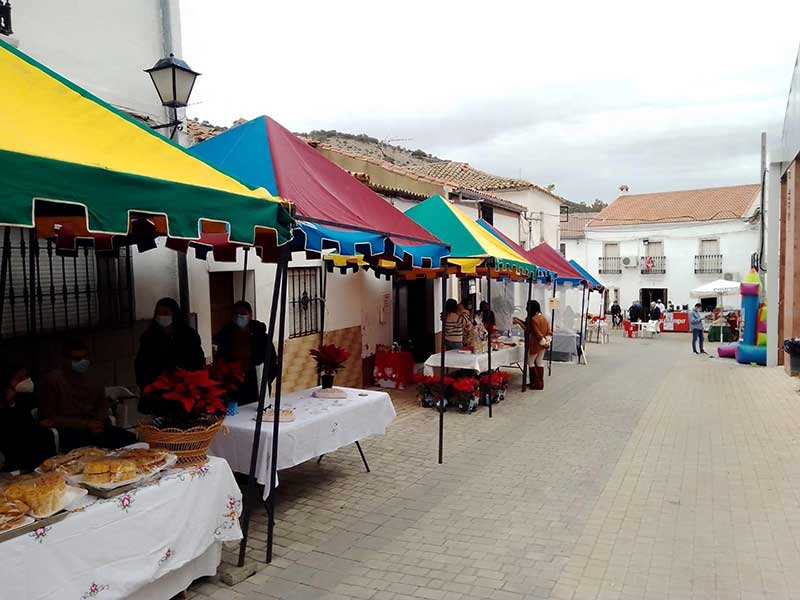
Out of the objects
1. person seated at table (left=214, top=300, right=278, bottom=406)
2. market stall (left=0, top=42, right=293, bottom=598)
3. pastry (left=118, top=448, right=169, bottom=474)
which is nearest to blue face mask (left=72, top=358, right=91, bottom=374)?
person seated at table (left=214, top=300, right=278, bottom=406)

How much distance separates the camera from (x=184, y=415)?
12.5 ft

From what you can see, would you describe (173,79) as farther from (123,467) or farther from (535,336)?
(535,336)

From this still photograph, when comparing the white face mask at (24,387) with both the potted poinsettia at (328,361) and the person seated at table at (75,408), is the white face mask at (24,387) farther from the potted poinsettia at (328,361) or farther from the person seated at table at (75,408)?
the potted poinsettia at (328,361)

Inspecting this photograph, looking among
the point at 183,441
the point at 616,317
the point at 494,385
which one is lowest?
the point at 616,317

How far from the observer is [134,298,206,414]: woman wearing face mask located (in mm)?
5230

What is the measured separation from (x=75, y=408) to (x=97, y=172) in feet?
8.63

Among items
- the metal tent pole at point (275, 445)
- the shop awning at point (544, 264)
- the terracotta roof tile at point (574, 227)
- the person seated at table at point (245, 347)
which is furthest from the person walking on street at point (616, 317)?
the metal tent pole at point (275, 445)

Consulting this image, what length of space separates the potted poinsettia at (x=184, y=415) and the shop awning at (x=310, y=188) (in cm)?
136

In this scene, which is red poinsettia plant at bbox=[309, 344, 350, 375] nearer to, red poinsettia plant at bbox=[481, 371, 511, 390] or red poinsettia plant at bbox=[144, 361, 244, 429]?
red poinsettia plant at bbox=[144, 361, 244, 429]

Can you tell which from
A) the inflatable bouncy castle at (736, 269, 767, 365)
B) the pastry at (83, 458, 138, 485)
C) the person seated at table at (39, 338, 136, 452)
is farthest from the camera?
the inflatable bouncy castle at (736, 269, 767, 365)

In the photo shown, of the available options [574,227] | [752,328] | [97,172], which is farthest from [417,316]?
[574,227]

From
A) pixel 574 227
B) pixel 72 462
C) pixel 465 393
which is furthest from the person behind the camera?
pixel 574 227

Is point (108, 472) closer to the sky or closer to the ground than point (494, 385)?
closer to the sky

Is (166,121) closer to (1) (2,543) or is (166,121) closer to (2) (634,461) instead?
→ (1) (2,543)
